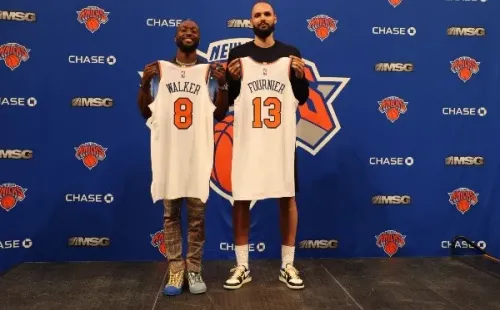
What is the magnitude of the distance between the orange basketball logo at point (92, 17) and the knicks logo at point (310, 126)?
0.87 m

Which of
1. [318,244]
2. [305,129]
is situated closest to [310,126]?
[305,129]

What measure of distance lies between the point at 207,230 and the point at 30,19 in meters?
1.92

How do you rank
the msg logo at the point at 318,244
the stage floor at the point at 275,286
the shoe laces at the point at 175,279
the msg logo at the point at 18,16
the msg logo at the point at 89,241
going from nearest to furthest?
1. the stage floor at the point at 275,286
2. the shoe laces at the point at 175,279
3. the msg logo at the point at 18,16
4. the msg logo at the point at 89,241
5. the msg logo at the point at 318,244

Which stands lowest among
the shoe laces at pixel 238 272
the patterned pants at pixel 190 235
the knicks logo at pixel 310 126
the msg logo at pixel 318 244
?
the msg logo at pixel 318 244

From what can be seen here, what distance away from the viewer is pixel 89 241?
327 cm

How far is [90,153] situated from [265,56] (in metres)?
1.48

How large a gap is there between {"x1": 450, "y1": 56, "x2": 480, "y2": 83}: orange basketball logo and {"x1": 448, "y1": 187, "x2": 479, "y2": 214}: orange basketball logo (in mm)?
827

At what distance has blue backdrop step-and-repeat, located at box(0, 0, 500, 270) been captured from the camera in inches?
126

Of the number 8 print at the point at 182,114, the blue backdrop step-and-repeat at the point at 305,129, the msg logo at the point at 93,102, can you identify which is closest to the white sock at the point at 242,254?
the blue backdrop step-and-repeat at the point at 305,129

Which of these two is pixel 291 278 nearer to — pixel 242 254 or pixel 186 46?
pixel 242 254

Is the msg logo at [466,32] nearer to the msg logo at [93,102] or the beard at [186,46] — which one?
the beard at [186,46]

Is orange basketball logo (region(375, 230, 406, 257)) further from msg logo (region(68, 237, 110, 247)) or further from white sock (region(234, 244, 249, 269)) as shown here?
msg logo (region(68, 237, 110, 247))

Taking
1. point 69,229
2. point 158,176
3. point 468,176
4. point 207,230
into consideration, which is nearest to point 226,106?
point 158,176

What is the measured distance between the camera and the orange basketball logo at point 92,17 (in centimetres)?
320
